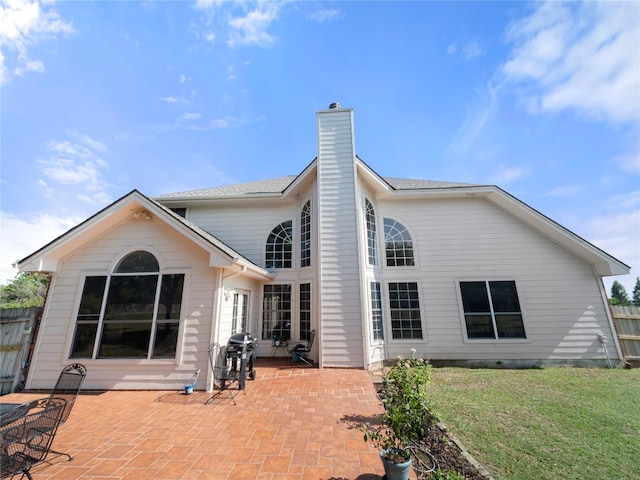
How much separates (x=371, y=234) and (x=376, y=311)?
271cm

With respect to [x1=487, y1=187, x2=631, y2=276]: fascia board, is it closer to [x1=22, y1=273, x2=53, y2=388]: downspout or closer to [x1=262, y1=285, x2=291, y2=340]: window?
[x1=262, y1=285, x2=291, y2=340]: window

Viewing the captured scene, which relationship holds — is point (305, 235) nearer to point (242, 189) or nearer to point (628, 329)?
point (242, 189)

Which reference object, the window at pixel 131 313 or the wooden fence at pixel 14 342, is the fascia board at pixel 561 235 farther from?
the wooden fence at pixel 14 342

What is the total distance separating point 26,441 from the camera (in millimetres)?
2602

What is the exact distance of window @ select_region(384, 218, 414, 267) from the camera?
28.2ft

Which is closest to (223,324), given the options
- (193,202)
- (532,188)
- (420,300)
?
(193,202)

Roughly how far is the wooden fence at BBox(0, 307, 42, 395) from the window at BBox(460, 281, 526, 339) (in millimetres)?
12393

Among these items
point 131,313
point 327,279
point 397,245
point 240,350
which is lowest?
point 240,350

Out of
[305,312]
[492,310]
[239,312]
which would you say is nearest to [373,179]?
[305,312]

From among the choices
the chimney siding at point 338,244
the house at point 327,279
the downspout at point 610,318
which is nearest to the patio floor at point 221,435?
the house at point 327,279

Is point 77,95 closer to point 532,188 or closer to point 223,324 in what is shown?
point 223,324

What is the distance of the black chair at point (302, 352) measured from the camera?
7.16 meters

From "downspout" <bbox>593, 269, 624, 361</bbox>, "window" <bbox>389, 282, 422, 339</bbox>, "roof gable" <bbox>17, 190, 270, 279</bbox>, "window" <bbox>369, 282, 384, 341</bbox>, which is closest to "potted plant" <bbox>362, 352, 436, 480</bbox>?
"roof gable" <bbox>17, 190, 270, 279</bbox>

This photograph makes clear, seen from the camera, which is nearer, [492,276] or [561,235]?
[561,235]
